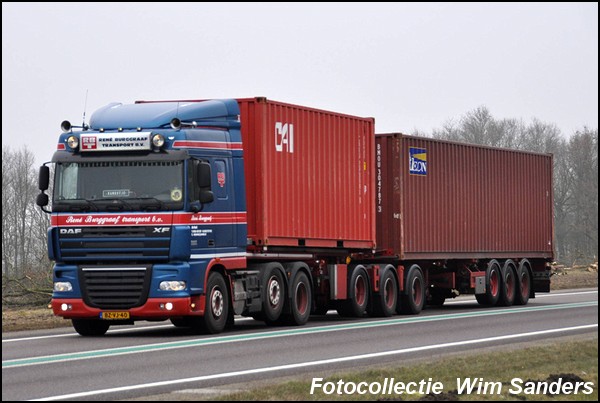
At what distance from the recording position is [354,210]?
2778 cm

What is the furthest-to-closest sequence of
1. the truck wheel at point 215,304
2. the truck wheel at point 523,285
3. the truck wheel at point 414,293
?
the truck wheel at point 523,285 < the truck wheel at point 414,293 < the truck wheel at point 215,304

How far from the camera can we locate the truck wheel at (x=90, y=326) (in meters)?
22.7

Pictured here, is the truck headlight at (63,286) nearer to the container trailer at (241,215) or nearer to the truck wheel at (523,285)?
the container trailer at (241,215)

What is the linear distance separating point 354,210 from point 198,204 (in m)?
6.74

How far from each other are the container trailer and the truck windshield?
0.02 metres

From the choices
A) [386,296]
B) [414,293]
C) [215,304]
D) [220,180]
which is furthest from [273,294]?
[414,293]

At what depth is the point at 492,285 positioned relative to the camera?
33.4 meters

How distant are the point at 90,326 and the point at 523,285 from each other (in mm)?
15259

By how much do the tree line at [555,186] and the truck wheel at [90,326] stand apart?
25.5m

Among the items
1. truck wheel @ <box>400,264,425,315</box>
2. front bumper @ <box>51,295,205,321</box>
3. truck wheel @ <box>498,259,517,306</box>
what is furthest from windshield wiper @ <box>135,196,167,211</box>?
truck wheel @ <box>498,259,517,306</box>

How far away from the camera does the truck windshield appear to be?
21.4 metres

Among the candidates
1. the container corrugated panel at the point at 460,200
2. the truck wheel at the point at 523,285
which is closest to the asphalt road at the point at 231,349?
the container corrugated panel at the point at 460,200

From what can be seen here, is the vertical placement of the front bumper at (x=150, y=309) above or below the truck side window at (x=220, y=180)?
below

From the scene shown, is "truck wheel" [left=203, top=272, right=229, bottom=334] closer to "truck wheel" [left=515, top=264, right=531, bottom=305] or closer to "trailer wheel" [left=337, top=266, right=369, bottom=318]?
"trailer wheel" [left=337, top=266, right=369, bottom=318]
